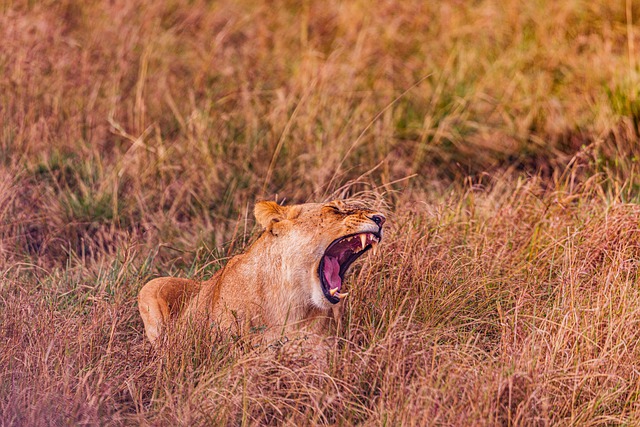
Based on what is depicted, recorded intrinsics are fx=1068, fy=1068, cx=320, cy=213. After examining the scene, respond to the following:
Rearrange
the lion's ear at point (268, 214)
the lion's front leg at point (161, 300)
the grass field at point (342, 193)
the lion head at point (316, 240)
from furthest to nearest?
the lion's front leg at point (161, 300) → the lion's ear at point (268, 214) → the lion head at point (316, 240) → the grass field at point (342, 193)

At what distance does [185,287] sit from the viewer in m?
4.95

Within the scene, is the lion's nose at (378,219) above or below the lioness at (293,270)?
above

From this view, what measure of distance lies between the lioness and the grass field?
0.18 meters

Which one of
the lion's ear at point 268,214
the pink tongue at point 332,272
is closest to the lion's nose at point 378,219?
the pink tongue at point 332,272

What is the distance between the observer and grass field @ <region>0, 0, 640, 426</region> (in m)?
4.12

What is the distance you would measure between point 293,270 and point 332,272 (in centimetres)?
20

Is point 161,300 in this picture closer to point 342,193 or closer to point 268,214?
point 268,214

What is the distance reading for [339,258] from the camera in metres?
4.57

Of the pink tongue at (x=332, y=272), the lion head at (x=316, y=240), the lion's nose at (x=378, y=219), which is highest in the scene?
the lion's nose at (x=378, y=219)

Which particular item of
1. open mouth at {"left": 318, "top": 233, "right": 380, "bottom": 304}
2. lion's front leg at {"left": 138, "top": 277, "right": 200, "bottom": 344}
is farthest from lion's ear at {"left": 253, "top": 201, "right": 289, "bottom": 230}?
lion's front leg at {"left": 138, "top": 277, "right": 200, "bottom": 344}

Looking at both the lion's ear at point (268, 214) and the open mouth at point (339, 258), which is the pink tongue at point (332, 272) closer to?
the open mouth at point (339, 258)

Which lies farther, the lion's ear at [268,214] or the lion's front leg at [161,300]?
the lion's front leg at [161,300]

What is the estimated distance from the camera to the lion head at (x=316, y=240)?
14.2 ft

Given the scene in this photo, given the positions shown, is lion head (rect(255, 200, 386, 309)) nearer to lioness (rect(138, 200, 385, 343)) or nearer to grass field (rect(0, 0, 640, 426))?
lioness (rect(138, 200, 385, 343))
